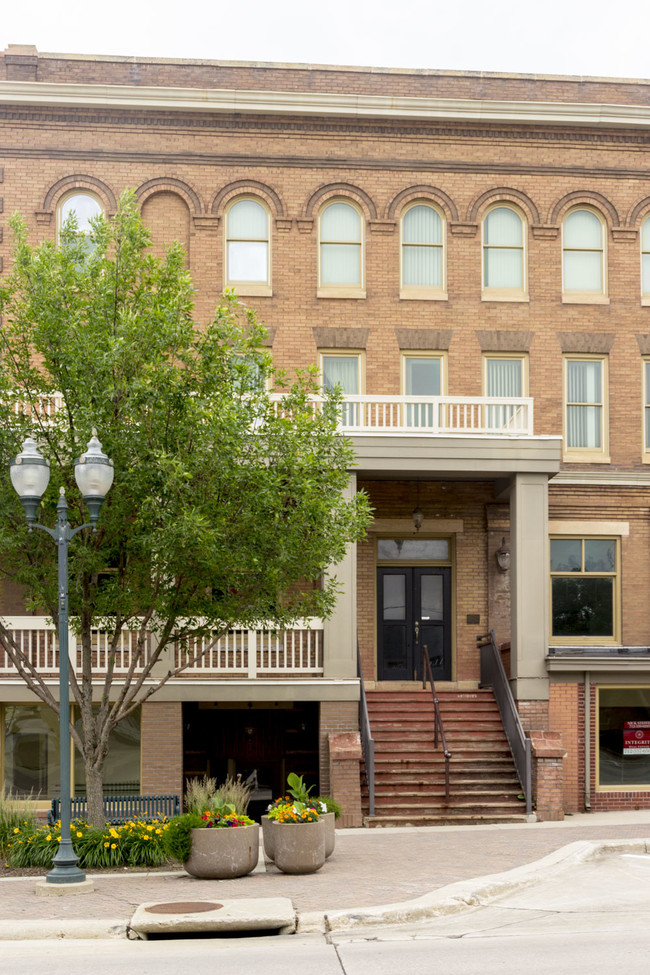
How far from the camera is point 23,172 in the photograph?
24656 millimetres

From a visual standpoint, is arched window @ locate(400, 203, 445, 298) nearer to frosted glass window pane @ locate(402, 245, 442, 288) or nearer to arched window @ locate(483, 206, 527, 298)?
frosted glass window pane @ locate(402, 245, 442, 288)

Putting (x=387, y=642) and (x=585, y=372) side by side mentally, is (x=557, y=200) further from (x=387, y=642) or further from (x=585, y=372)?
(x=387, y=642)

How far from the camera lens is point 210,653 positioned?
69.4 feet

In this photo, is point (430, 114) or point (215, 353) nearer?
point (215, 353)

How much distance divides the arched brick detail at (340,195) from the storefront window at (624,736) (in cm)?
1019

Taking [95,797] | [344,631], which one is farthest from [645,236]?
[95,797]

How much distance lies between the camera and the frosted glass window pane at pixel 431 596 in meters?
24.8

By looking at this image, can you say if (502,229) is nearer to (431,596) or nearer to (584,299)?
(584,299)

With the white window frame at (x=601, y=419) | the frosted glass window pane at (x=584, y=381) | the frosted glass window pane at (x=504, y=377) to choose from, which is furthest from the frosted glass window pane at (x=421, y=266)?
the frosted glass window pane at (x=584, y=381)

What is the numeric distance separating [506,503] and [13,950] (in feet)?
50.2

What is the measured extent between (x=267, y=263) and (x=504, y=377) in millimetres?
5109

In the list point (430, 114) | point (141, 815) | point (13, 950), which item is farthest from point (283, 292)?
point (13, 950)

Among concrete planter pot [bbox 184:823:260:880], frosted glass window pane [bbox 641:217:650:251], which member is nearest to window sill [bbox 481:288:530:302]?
frosted glass window pane [bbox 641:217:650:251]

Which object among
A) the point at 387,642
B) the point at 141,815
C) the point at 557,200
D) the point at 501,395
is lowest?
the point at 141,815
